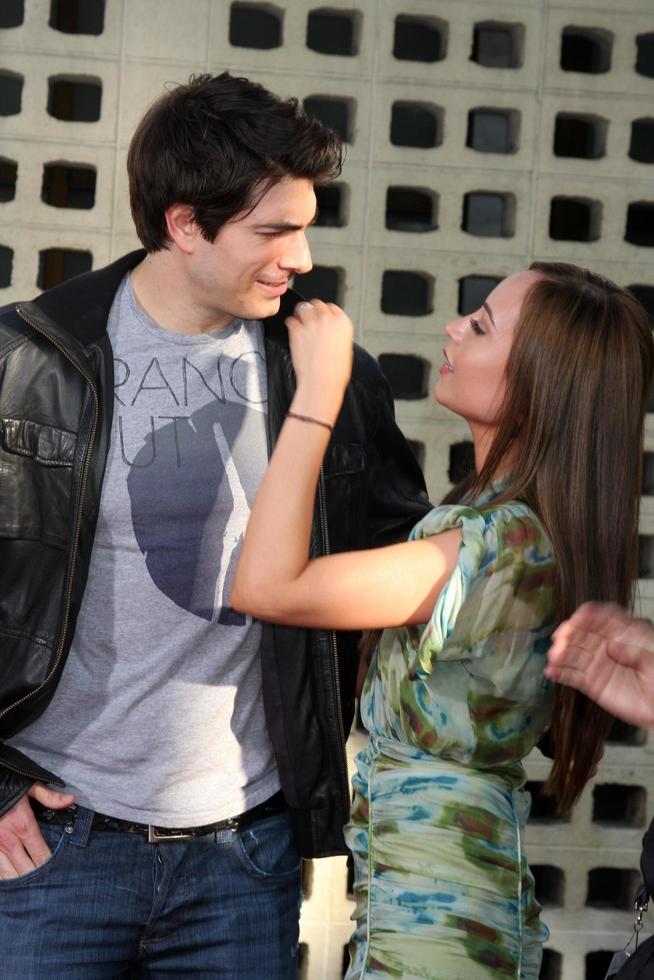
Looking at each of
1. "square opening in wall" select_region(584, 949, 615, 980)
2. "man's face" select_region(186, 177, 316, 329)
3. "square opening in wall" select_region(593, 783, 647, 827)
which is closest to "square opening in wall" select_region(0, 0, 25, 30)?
"man's face" select_region(186, 177, 316, 329)

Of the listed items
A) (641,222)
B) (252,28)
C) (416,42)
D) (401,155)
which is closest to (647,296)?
(641,222)

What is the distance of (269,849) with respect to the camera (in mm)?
1890

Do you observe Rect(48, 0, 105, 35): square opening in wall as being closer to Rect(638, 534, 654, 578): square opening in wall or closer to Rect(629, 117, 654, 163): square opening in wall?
Rect(629, 117, 654, 163): square opening in wall

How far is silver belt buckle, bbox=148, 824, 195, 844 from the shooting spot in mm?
1817

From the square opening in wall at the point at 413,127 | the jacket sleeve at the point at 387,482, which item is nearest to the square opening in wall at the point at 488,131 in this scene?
the square opening in wall at the point at 413,127

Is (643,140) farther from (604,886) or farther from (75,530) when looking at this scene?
(75,530)

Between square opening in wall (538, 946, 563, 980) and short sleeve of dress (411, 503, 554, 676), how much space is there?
1743mm

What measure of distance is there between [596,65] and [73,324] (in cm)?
174

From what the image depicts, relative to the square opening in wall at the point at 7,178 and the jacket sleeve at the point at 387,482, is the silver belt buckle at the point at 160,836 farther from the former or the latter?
the square opening in wall at the point at 7,178

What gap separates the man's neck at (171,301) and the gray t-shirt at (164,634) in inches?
2.0

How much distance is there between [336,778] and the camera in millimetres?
1932

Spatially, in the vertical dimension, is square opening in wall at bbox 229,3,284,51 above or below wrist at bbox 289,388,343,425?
above

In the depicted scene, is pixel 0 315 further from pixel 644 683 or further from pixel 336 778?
pixel 644 683

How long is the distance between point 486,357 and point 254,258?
35cm
